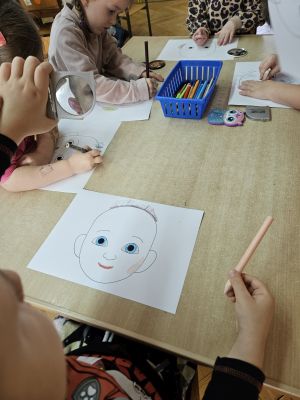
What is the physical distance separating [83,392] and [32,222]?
31 cm

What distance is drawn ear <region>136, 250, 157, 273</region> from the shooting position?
18.5 inches

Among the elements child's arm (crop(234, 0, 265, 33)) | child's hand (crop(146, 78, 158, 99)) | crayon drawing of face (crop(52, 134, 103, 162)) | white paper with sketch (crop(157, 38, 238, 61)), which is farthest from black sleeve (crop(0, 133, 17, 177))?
child's arm (crop(234, 0, 265, 33))

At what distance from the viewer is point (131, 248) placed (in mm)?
498

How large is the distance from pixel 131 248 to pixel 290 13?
1.44ft

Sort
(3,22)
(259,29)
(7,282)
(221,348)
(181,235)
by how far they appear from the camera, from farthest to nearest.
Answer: (259,29) < (3,22) < (181,235) < (221,348) < (7,282)

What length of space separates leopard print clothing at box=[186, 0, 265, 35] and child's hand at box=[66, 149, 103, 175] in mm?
866

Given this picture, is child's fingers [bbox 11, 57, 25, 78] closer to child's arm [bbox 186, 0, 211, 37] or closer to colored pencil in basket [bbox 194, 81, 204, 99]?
colored pencil in basket [bbox 194, 81, 204, 99]

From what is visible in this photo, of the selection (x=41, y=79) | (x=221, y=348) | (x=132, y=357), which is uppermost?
(x=41, y=79)

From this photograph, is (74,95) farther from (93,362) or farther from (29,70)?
(93,362)

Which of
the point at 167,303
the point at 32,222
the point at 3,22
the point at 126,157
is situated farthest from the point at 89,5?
the point at 167,303

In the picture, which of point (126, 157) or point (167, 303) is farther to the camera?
point (126, 157)

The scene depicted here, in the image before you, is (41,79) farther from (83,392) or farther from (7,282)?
(83,392)

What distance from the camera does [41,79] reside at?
474 mm

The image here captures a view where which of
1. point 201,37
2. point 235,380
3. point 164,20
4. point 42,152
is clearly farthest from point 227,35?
point 164,20
